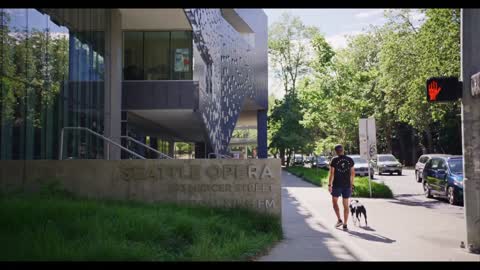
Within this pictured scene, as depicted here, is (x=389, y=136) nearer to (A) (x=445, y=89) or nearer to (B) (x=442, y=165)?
(B) (x=442, y=165)

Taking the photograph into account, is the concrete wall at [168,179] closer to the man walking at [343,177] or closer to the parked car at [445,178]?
the man walking at [343,177]

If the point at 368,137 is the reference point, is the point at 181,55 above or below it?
above

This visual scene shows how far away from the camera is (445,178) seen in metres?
17.4

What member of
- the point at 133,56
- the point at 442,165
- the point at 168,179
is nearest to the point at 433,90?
the point at 168,179

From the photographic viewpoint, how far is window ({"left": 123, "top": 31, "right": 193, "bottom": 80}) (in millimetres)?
22016

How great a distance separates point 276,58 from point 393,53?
2207cm

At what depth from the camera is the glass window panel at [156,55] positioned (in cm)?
2212

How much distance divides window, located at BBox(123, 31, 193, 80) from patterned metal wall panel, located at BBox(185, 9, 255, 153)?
0.68 m

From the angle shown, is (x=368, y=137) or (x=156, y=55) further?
(x=156, y=55)

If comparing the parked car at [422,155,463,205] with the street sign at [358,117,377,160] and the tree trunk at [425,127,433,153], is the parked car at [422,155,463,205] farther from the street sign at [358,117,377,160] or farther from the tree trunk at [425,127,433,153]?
the tree trunk at [425,127,433,153]

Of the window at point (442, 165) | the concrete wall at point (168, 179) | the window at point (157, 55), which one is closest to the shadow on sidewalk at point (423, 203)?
the window at point (442, 165)

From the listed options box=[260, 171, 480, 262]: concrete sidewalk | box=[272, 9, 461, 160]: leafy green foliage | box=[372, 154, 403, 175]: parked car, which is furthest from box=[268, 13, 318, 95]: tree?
box=[260, 171, 480, 262]: concrete sidewalk

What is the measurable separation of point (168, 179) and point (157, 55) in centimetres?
1235
